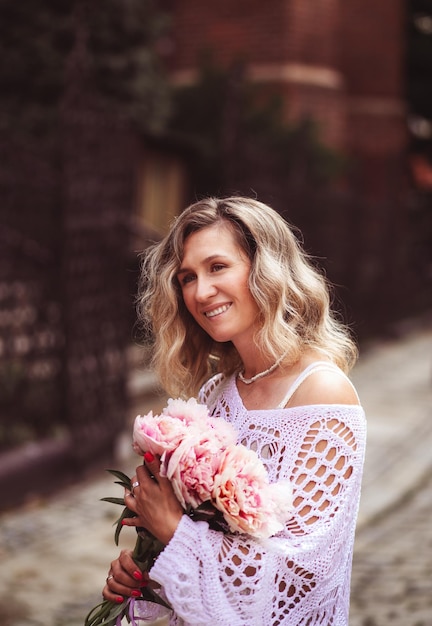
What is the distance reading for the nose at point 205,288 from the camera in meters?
2.36

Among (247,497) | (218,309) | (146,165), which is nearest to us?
(247,497)

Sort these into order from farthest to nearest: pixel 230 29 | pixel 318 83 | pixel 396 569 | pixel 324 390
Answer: pixel 318 83, pixel 230 29, pixel 396 569, pixel 324 390

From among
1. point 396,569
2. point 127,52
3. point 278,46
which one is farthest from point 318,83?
point 396,569

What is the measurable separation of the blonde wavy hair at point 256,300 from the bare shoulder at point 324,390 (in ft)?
0.31

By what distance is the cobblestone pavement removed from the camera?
4777mm

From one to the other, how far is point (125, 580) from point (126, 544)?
11.3 feet

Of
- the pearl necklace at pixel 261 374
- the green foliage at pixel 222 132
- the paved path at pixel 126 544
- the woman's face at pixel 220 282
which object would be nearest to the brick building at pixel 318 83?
the green foliage at pixel 222 132

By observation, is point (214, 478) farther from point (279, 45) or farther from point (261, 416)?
point (279, 45)

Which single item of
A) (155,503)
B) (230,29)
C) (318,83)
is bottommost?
(155,503)

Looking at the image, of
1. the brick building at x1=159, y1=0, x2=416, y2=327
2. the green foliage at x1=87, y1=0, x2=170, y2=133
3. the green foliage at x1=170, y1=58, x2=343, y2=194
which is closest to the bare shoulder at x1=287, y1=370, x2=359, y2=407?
the green foliage at x1=87, y1=0, x2=170, y2=133

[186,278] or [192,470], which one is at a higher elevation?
[186,278]

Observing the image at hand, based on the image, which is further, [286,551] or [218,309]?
[218,309]

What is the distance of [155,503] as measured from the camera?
213 cm

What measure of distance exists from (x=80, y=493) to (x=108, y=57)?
255 inches
